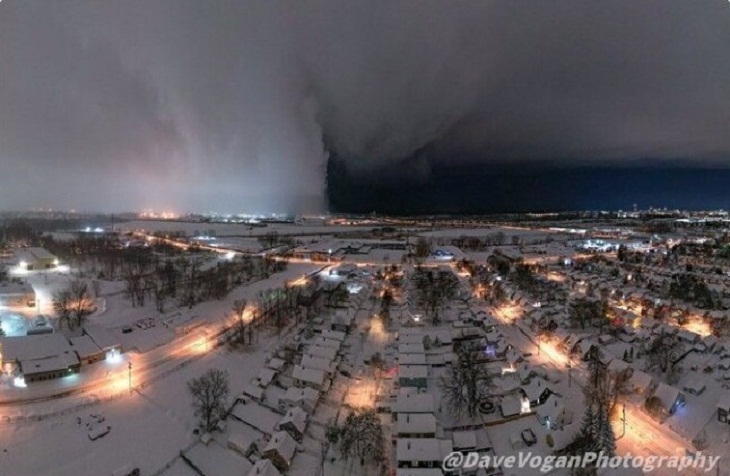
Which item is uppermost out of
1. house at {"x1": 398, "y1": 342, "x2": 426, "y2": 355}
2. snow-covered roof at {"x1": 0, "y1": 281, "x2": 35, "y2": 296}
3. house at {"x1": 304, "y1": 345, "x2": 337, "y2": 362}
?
snow-covered roof at {"x1": 0, "y1": 281, "x2": 35, "y2": 296}

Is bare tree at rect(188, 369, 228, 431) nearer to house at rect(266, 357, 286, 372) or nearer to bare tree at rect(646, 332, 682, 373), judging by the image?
house at rect(266, 357, 286, 372)

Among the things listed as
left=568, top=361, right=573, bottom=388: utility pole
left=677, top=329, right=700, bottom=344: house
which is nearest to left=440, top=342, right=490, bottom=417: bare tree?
left=568, top=361, right=573, bottom=388: utility pole

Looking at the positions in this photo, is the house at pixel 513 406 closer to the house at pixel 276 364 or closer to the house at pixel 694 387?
the house at pixel 694 387

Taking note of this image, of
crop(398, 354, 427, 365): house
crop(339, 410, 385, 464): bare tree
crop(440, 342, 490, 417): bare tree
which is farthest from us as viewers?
crop(398, 354, 427, 365): house

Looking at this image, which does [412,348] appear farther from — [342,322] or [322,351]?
[342,322]

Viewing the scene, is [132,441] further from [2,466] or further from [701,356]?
[701,356]

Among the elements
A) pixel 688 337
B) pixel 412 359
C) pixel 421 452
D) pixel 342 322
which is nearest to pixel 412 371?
pixel 412 359

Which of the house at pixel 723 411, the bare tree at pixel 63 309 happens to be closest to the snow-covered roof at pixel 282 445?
the house at pixel 723 411
